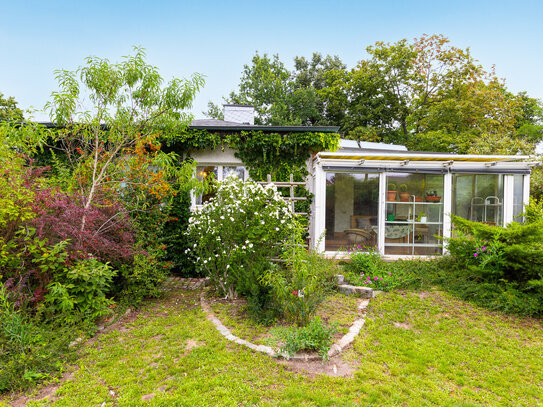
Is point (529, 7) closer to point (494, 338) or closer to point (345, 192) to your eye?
point (345, 192)

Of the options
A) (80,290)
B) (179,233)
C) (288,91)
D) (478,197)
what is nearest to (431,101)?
(288,91)

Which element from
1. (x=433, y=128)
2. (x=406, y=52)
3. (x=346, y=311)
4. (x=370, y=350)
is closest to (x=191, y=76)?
(x=346, y=311)

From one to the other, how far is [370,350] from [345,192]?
4.56m

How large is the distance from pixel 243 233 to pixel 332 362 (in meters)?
2.40

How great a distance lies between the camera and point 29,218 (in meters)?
3.69

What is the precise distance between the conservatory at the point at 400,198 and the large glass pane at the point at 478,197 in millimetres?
25

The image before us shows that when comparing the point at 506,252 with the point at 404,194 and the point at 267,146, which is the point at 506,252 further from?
the point at 267,146

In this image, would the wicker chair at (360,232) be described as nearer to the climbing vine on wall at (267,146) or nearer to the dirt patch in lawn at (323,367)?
the climbing vine on wall at (267,146)

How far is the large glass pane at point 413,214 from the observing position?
741 cm

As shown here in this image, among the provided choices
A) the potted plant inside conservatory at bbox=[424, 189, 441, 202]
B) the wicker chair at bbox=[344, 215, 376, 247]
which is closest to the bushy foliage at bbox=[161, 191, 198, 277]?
the wicker chair at bbox=[344, 215, 376, 247]

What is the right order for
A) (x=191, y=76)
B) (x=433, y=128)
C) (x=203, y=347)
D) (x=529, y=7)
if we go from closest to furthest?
1. (x=203, y=347)
2. (x=191, y=76)
3. (x=529, y=7)
4. (x=433, y=128)

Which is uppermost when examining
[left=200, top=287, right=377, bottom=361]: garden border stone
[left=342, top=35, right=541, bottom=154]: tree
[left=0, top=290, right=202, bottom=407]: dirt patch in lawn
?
[left=342, top=35, right=541, bottom=154]: tree

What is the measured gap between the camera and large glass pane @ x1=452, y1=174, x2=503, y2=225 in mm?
7574

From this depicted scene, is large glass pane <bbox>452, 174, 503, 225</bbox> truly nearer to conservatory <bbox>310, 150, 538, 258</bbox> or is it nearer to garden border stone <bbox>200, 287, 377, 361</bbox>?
conservatory <bbox>310, 150, 538, 258</bbox>
